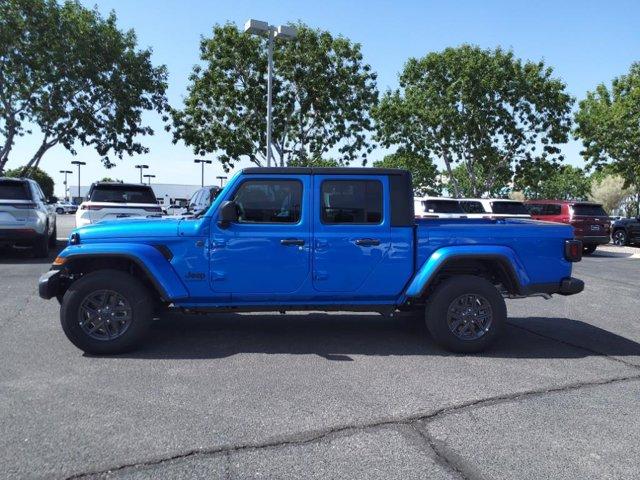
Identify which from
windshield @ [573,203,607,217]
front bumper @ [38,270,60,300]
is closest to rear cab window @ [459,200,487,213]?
windshield @ [573,203,607,217]

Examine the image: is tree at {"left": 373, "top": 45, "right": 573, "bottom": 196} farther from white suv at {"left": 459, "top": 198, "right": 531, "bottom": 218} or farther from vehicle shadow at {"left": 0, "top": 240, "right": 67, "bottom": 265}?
vehicle shadow at {"left": 0, "top": 240, "right": 67, "bottom": 265}

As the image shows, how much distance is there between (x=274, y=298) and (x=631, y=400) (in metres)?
3.22

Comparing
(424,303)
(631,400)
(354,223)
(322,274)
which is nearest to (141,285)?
(322,274)

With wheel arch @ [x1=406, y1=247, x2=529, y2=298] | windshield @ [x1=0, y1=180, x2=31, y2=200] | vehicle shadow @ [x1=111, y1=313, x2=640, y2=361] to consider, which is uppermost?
windshield @ [x1=0, y1=180, x2=31, y2=200]

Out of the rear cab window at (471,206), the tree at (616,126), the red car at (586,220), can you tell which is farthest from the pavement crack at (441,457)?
the tree at (616,126)

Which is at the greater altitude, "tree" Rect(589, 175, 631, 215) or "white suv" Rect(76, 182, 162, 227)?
"tree" Rect(589, 175, 631, 215)

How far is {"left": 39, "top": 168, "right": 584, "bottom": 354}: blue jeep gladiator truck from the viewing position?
5.42 meters

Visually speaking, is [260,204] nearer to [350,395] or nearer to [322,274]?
[322,274]

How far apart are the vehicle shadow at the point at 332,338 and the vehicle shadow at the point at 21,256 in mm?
7422

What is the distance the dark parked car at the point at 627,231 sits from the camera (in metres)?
23.8

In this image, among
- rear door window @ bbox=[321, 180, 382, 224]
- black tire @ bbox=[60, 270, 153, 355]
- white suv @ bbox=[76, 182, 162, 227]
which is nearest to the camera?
black tire @ bbox=[60, 270, 153, 355]

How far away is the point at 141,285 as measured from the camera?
5.48 metres

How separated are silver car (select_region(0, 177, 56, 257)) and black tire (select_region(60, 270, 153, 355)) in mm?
8606

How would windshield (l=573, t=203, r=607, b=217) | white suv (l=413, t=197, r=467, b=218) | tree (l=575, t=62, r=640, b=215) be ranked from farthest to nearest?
tree (l=575, t=62, r=640, b=215) → windshield (l=573, t=203, r=607, b=217) → white suv (l=413, t=197, r=467, b=218)
